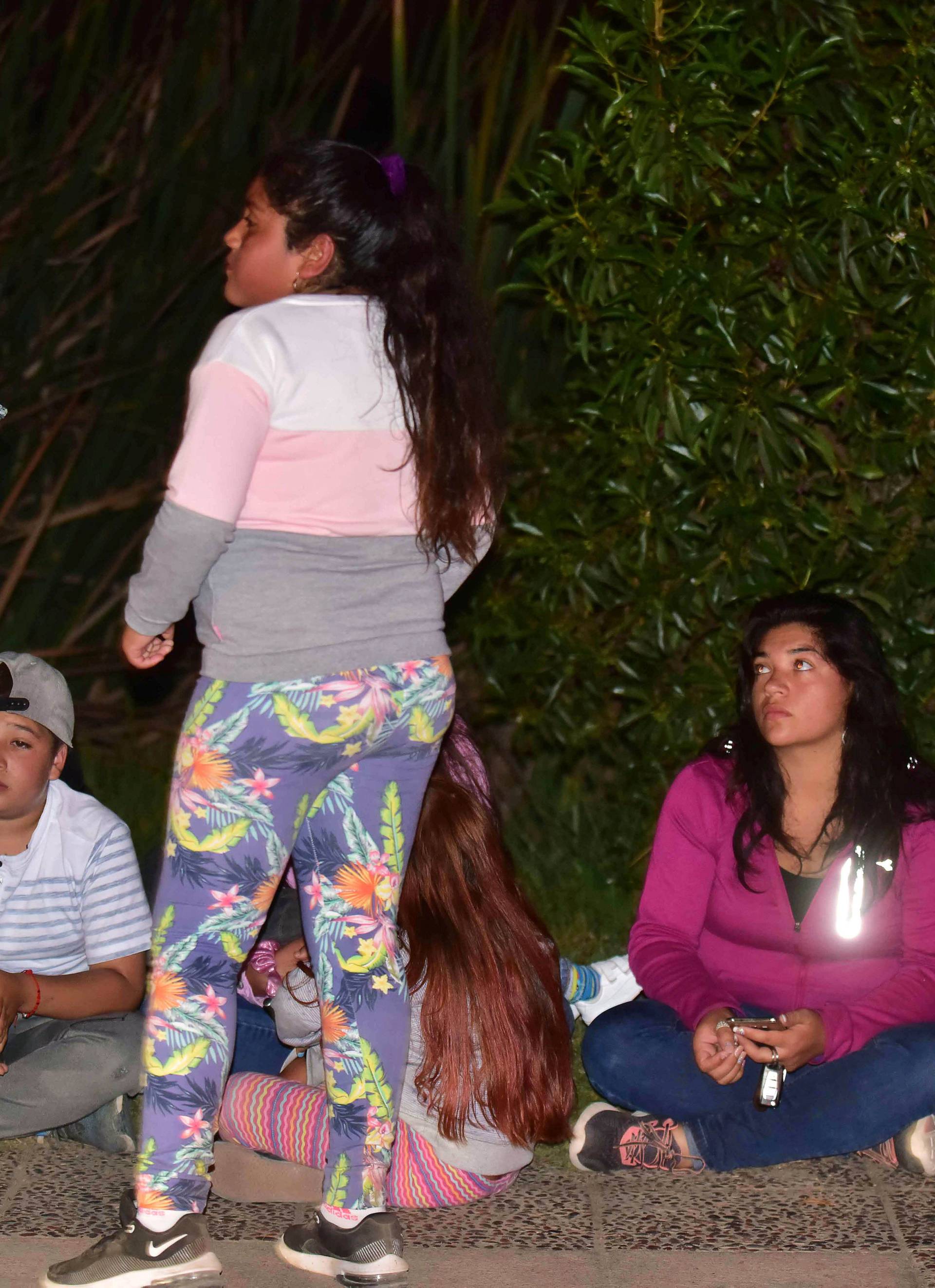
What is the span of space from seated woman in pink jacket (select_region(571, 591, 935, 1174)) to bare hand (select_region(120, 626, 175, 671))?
1249 mm

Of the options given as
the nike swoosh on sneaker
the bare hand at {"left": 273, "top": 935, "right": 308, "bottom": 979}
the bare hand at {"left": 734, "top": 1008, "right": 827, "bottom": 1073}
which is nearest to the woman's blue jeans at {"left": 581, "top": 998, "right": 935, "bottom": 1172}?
the bare hand at {"left": 734, "top": 1008, "right": 827, "bottom": 1073}

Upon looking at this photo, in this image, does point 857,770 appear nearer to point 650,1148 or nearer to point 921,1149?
point 921,1149

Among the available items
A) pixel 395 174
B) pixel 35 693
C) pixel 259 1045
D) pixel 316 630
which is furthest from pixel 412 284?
pixel 259 1045

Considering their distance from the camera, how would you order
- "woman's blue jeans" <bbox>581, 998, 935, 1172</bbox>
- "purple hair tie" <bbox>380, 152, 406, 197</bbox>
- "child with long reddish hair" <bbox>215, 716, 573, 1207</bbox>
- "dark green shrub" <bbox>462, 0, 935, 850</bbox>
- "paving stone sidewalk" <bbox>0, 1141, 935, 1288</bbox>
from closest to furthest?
"purple hair tie" <bbox>380, 152, 406, 197</bbox> → "paving stone sidewalk" <bbox>0, 1141, 935, 1288</bbox> → "child with long reddish hair" <bbox>215, 716, 573, 1207</bbox> → "woman's blue jeans" <bbox>581, 998, 935, 1172</bbox> → "dark green shrub" <bbox>462, 0, 935, 850</bbox>

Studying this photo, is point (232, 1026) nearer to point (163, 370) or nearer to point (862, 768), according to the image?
point (862, 768)

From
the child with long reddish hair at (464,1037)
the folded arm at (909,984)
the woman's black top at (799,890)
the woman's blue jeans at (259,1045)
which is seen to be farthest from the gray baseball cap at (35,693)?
the folded arm at (909,984)

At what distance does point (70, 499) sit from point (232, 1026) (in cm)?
416

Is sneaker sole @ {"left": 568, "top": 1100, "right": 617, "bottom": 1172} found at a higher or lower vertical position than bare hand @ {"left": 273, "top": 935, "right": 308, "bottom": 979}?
lower

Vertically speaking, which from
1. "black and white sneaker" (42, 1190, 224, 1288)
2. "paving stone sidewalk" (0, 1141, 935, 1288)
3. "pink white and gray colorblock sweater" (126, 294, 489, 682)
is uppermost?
"pink white and gray colorblock sweater" (126, 294, 489, 682)

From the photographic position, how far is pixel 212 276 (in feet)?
20.7

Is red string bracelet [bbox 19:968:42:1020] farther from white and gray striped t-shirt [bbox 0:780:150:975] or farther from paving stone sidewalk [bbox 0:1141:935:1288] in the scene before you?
paving stone sidewalk [bbox 0:1141:935:1288]

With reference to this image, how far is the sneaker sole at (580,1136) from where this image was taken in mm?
3152

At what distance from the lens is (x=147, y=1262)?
2.51 metres

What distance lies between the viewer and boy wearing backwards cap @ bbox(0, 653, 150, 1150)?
3195mm
